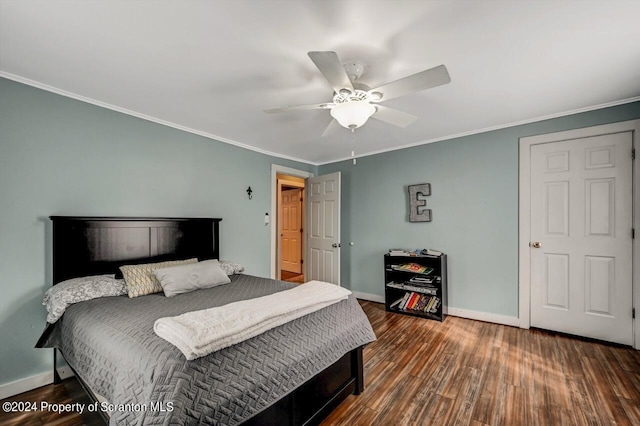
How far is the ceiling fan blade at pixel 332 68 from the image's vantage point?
1.37 meters

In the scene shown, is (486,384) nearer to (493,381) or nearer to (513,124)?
(493,381)

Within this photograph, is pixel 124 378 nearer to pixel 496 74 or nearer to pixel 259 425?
pixel 259 425

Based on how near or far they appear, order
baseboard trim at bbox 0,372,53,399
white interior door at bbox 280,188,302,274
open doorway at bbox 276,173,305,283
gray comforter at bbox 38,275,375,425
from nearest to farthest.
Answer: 1. gray comforter at bbox 38,275,375,425
2. baseboard trim at bbox 0,372,53,399
3. open doorway at bbox 276,173,305,283
4. white interior door at bbox 280,188,302,274

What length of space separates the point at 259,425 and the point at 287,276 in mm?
5002

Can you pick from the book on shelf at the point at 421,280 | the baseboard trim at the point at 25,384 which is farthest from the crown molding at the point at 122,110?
Result: the book on shelf at the point at 421,280

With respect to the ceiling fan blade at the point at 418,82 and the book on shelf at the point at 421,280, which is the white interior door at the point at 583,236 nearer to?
the book on shelf at the point at 421,280

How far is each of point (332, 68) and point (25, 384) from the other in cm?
319

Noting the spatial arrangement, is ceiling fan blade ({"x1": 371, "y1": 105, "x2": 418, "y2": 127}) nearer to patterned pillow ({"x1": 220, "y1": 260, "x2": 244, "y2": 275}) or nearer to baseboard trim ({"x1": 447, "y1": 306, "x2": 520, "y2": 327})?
patterned pillow ({"x1": 220, "y1": 260, "x2": 244, "y2": 275})

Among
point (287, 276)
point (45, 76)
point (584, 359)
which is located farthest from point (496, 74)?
point (287, 276)

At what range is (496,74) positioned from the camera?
2.02 meters

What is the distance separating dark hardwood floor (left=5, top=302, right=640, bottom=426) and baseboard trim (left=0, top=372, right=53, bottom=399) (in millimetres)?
46

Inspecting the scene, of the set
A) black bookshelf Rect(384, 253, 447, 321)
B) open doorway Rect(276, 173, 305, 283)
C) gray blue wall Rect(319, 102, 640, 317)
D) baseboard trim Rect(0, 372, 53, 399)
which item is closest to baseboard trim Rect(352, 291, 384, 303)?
gray blue wall Rect(319, 102, 640, 317)

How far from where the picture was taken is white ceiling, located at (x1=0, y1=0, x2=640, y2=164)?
1.41 m

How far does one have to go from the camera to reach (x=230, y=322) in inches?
52.7
